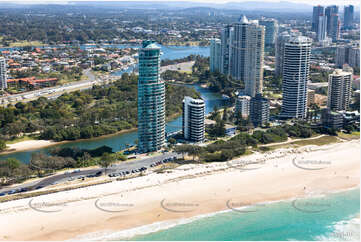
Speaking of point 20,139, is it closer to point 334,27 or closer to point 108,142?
point 108,142

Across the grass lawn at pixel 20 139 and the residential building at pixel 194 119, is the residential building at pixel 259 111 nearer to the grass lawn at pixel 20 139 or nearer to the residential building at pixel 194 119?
the residential building at pixel 194 119

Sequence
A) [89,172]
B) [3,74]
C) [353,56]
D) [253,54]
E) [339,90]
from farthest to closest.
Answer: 1. [353,56]
2. [3,74]
3. [253,54]
4. [339,90]
5. [89,172]

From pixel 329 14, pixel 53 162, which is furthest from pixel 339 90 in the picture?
pixel 329 14

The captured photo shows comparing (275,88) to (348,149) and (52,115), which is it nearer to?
(348,149)

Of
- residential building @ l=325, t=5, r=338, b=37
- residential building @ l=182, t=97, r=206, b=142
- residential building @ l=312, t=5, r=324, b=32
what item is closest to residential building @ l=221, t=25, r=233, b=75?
residential building @ l=182, t=97, r=206, b=142

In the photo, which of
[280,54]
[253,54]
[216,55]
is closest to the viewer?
[253,54]

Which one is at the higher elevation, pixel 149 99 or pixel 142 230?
pixel 149 99

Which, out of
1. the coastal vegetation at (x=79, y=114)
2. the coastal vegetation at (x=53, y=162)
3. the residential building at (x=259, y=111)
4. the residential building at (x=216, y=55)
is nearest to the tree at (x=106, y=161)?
the coastal vegetation at (x=53, y=162)
